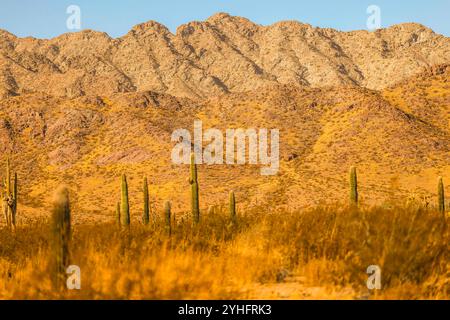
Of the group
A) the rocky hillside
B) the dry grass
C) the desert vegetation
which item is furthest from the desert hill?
the rocky hillside

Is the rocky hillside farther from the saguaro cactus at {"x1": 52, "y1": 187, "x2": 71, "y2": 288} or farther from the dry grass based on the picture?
the saguaro cactus at {"x1": 52, "y1": 187, "x2": 71, "y2": 288}

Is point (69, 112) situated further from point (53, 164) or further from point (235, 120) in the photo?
point (235, 120)

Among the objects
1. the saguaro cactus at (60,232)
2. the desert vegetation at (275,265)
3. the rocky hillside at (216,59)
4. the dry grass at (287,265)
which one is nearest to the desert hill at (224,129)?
the dry grass at (287,265)

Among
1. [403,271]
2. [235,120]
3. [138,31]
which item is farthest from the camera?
[138,31]

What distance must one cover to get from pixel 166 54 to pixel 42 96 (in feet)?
344

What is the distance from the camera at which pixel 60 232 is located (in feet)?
22.2

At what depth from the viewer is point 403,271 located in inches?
254

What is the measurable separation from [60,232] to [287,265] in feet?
10.1

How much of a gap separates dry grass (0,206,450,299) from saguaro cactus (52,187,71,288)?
18 centimetres

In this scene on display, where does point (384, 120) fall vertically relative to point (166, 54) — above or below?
below

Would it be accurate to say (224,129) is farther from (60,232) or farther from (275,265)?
(60,232)

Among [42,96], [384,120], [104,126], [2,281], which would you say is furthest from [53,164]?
[2,281]

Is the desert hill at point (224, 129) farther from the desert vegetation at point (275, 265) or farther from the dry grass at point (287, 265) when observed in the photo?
the desert vegetation at point (275, 265)

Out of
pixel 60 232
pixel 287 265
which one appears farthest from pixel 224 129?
pixel 60 232
